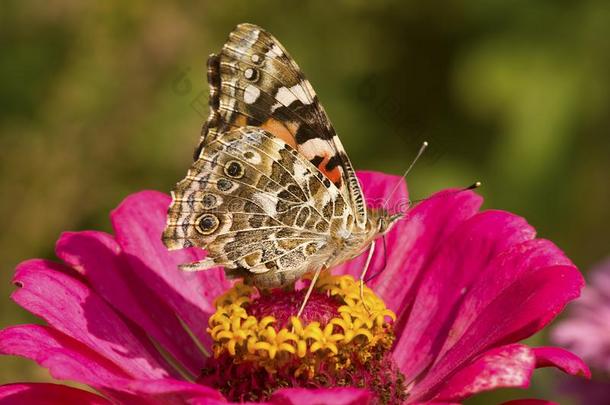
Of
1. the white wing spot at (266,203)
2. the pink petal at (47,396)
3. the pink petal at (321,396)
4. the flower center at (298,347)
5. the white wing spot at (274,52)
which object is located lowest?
the pink petal at (47,396)

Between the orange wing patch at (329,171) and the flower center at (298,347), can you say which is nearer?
the flower center at (298,347)

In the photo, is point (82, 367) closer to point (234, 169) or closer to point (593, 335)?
point (234, 169)

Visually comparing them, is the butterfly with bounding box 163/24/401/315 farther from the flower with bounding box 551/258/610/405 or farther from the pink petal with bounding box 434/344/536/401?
the flower with bounding box 551/258/610/405

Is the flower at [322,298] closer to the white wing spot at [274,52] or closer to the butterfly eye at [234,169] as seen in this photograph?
the butterfly eye at [234,169]

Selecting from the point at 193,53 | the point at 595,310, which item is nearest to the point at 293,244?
the point at 595,310

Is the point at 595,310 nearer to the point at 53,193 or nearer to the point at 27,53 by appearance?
the point at 53,193

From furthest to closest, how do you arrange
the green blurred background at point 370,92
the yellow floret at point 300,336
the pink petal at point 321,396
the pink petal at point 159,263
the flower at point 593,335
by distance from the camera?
the green blurred background at point 370,92, the flower at point 593,335, the pink petal at point 159,263, the yellow floret at point 300,336, the pink petal at point 321,396

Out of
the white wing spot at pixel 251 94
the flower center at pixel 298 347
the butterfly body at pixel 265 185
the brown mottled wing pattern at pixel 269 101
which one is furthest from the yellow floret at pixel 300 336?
the white wing spot at pixel 251 94
